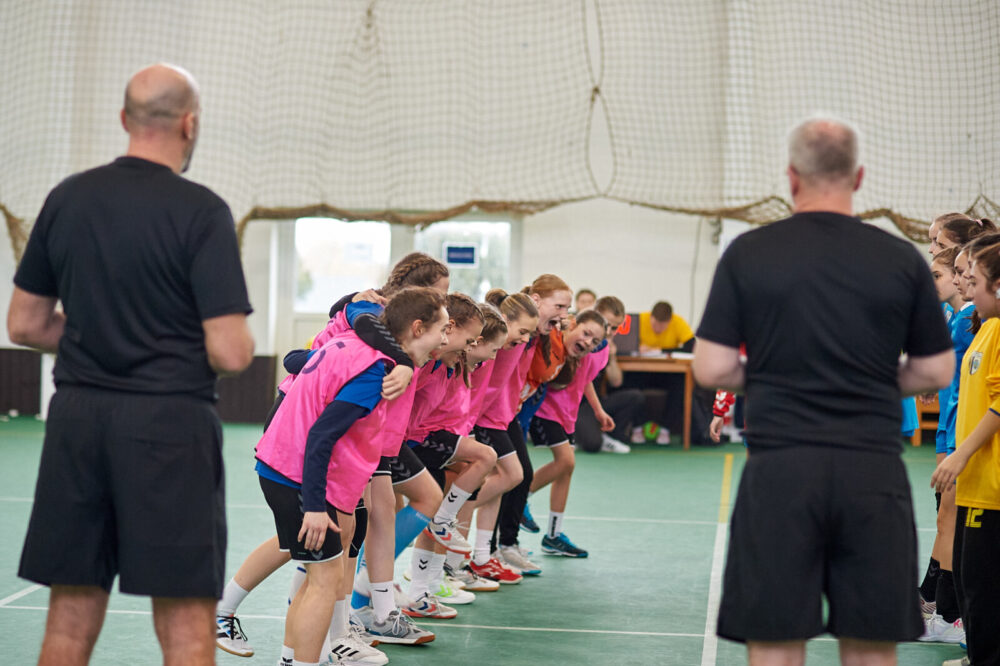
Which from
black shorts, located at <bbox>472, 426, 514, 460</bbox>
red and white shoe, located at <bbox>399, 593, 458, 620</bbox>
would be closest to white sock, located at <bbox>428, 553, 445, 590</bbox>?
red and white shoe, located at <bbox>399, 593, 458, 620</bbox>

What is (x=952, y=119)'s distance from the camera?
39.0 ft

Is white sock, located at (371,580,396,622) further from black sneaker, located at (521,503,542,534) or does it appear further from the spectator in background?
the spectator in background

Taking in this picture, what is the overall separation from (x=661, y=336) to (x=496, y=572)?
6.79 metres

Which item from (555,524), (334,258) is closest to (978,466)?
(555,524)

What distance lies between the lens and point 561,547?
6051 millimetres

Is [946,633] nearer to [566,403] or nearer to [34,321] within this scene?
[566,403]

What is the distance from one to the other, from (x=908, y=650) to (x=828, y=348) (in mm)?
2523

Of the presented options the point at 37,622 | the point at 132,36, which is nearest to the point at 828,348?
the point at 37,622

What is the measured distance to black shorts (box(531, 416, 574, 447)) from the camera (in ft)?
19.8

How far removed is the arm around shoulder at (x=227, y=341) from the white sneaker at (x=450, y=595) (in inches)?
107

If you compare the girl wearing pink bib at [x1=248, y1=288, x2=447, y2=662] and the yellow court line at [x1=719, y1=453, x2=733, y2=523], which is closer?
the girl wearing pink bib at [x1=248, y1=288, x2=447, y2=662]

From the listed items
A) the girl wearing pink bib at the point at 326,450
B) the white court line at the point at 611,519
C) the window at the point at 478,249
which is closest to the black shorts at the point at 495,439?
the girl wearing pink bib at the point at 326,450

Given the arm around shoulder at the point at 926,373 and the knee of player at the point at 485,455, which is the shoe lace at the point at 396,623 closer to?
the knee of player at the point at 485,455

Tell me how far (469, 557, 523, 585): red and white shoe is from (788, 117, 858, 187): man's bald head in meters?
3.47
